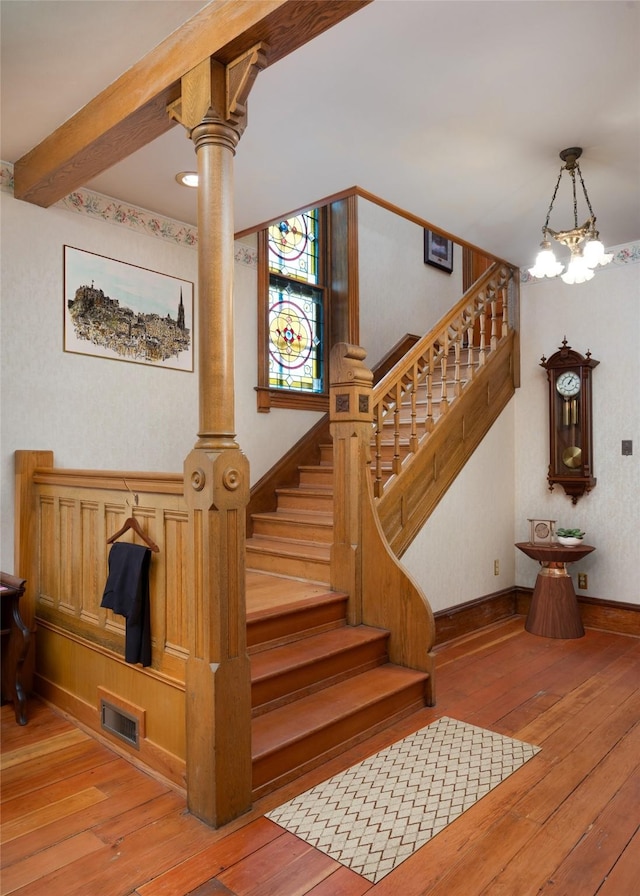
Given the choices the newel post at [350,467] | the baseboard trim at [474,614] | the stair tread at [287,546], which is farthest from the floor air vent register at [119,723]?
the baseboard trim at [474,614]

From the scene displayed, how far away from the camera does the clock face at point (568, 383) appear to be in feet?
16.0

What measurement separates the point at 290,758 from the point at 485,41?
2.98m

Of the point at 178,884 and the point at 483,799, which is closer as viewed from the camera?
the point at 178,884

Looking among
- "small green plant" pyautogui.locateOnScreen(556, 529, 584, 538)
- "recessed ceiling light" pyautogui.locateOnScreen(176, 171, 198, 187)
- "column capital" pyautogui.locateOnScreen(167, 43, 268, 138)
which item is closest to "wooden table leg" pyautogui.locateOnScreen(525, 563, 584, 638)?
"small green plant" pyautogui.locateOnScreen(556, 529, 584, 538)

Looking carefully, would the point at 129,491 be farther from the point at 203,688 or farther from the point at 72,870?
the point at 72,870

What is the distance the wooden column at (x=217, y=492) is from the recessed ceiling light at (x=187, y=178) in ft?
3.60

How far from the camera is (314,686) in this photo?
2.96 m

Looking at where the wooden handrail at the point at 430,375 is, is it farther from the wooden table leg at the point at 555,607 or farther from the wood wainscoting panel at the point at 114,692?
the wood wainscoting panel at the point at 114,692

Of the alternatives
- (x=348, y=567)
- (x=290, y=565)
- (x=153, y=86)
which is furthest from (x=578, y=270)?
(x=290, y=565)

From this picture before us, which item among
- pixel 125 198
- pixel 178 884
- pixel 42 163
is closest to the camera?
pixel 178 884

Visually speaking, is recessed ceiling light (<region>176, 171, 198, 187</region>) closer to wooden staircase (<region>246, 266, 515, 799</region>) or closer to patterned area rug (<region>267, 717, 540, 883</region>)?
wooden staircase (<region>246, 266, 515, 799</region>)

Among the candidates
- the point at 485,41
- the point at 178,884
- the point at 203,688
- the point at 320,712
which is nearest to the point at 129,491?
the point at 203,688

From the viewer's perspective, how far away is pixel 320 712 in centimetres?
274

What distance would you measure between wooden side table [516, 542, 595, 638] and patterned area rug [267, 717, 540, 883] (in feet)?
6.05
